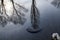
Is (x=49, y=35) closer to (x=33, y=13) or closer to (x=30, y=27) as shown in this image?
(x=30, y=27)

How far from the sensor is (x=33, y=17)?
812cm

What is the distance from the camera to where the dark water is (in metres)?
6.96

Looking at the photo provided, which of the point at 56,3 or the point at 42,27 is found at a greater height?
the point at 56,3

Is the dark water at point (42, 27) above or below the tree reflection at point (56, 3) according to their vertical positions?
below

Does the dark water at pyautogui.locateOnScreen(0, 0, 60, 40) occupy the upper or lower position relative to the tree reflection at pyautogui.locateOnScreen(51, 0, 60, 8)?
lower

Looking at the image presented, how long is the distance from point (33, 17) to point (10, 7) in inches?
62.4

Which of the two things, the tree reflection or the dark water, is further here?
the tree reflection

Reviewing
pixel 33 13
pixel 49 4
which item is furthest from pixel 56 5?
pixel 33 13

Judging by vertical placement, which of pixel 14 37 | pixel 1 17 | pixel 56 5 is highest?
pixel 56 5

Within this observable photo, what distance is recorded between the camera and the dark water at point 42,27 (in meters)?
6.96

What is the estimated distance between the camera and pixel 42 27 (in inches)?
290

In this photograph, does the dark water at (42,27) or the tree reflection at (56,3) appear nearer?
the dark water at (42,27)

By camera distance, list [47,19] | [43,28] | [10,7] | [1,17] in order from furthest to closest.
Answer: [10,7] → [1,17] → [47,19] → [43,28]

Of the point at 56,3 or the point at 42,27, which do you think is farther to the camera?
the point at 56,3
